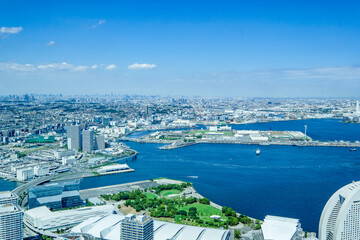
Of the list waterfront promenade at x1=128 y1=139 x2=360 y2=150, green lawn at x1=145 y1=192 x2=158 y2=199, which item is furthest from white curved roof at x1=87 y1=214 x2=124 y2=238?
waterfront promenade at x1=128 y1=139 x2=360 y2=150

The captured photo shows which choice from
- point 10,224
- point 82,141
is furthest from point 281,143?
point 10,224

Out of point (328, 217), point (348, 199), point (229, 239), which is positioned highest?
point (348, 199)

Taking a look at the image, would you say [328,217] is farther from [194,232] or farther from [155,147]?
[155,147]

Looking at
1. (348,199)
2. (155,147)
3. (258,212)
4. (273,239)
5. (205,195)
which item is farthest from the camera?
(155,147)

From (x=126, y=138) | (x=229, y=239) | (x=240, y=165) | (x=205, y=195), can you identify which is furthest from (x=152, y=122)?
(x=229, y=239)

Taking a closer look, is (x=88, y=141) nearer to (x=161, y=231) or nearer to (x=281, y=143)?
(x=281, y=143)

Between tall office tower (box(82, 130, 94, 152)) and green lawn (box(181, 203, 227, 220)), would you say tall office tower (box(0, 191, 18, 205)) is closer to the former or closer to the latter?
green lawn (box(181, 203, 227, 220))

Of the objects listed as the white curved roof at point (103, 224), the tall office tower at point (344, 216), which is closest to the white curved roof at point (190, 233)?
the white curved roof at point (103, 224)
